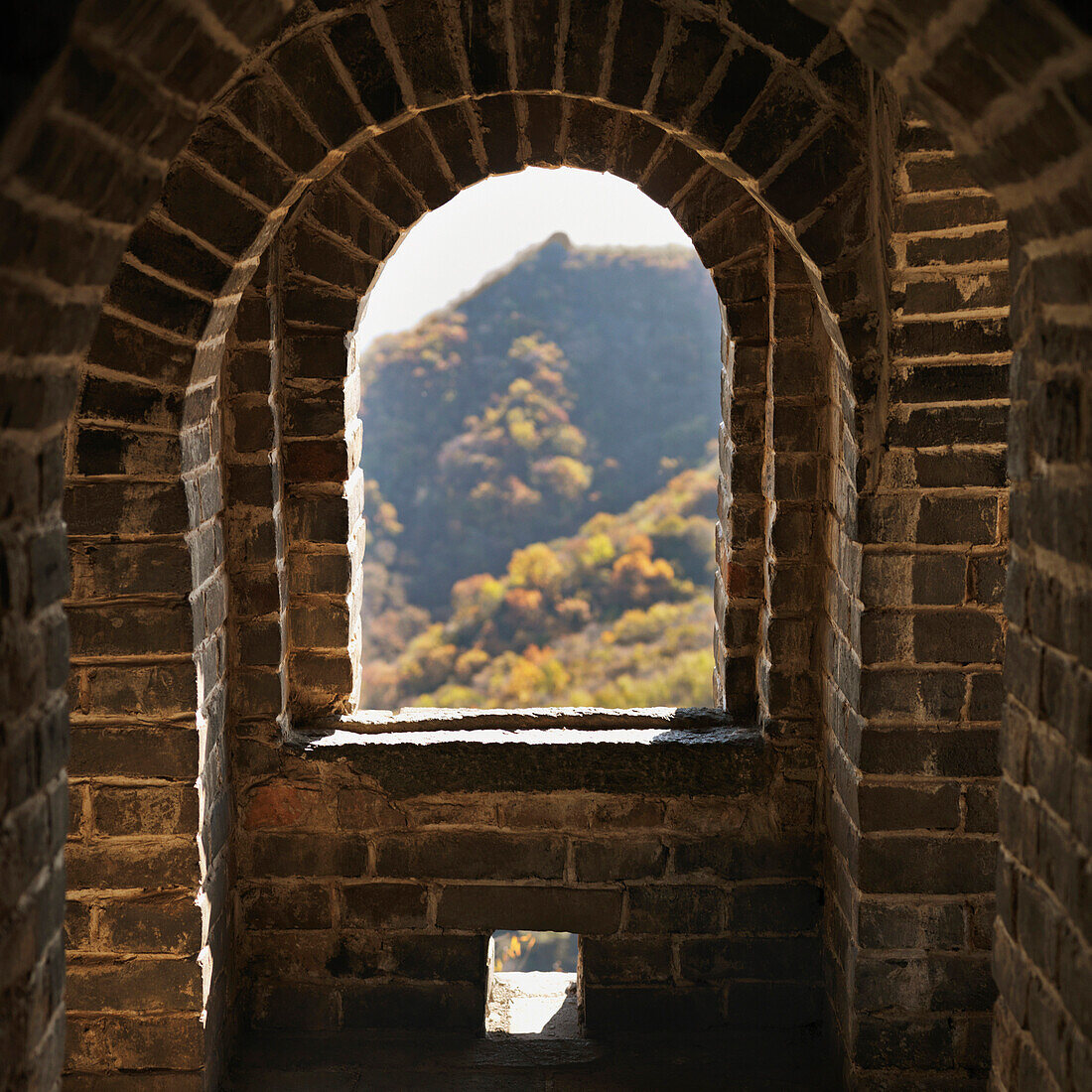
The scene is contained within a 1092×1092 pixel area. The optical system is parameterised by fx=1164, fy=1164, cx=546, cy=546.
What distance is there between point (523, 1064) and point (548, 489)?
1878 cm

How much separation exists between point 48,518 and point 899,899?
2286 millimetres

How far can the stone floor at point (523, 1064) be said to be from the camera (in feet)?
10.7

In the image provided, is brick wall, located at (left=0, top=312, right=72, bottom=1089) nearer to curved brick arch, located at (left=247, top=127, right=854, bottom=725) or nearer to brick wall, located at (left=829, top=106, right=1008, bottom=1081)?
curved brick arch, located at (left=247, top=127, right=854, bottom=725)

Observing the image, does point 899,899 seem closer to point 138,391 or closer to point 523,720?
point 523,720

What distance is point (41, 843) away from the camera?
1.51 metres

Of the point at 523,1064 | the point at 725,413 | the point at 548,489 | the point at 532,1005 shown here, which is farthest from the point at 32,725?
the point at 548,489

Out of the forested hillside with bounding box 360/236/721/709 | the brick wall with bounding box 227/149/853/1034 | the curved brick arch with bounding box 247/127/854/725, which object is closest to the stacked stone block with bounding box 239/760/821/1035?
the brick wall with bounding box 227/149/853/1034

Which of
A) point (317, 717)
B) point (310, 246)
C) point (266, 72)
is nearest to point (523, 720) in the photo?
point (317, 717)

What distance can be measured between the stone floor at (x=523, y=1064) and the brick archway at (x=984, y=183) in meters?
1.67

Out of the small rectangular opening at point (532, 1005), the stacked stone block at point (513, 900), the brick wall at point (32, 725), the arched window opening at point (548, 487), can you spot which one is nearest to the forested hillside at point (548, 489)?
the arched window opening at point (548, 487)

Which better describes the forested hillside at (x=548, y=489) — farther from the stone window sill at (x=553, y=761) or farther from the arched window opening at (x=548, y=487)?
the stone window sill at (x=553, y=761)

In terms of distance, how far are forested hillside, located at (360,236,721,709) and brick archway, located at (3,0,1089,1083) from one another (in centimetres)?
1600

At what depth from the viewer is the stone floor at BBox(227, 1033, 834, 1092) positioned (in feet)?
10.7

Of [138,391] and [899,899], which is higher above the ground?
[138,391]
